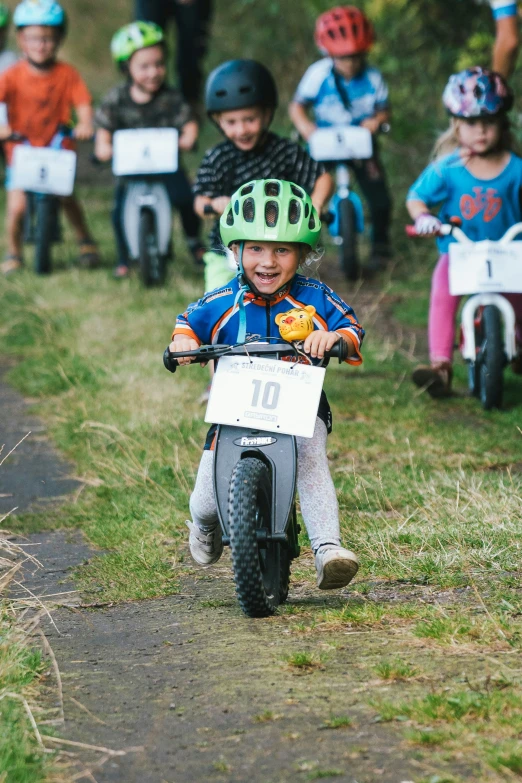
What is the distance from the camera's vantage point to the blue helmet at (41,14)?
10.4m

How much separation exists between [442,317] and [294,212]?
2887mm

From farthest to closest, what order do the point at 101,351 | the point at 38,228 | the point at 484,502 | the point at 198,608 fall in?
the point at 38,228 → the point at 101,351 → the point at 484,502 → the point at 198,608

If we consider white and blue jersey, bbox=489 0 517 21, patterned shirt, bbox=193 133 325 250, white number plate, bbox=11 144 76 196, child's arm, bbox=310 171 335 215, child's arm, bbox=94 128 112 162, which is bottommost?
child's arm, bbox=310 171 335 215

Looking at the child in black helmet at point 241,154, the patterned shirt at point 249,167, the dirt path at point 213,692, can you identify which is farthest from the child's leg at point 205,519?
the patterned shirt at point 249,167

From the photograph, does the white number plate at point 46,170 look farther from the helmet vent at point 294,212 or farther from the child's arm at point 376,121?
the helmet vent at point 294,212

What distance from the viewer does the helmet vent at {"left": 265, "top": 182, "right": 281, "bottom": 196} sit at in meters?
4.46

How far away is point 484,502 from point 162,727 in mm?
2182

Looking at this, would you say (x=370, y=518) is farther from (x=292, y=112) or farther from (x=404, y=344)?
(x=292, y=112)

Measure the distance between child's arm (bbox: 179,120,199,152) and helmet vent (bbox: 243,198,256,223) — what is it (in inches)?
221

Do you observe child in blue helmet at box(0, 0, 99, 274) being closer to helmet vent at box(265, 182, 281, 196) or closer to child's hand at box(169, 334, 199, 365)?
helmet vent at box(265, 182, 281, 196)

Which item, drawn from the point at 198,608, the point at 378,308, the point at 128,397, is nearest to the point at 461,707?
the point at 198,608

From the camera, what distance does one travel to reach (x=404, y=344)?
8.54 meters

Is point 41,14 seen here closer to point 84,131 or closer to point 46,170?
point 84,131

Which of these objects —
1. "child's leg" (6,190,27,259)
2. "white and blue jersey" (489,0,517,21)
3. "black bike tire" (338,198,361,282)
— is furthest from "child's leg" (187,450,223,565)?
"child's leg" (6,190,27,259)
